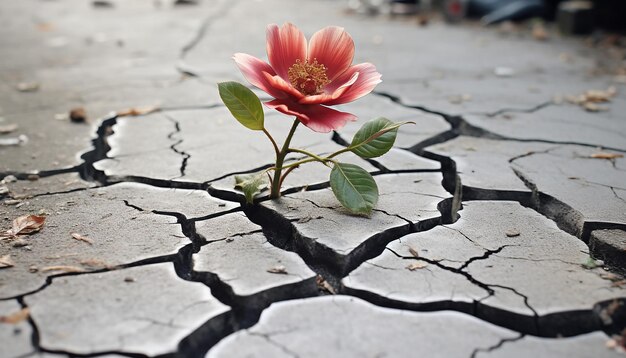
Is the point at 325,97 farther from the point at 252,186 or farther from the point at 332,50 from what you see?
the point at 252,186

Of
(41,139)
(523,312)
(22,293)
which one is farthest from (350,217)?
(41,139)

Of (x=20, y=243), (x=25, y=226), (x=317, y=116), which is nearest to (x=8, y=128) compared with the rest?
(x=25, y=226)

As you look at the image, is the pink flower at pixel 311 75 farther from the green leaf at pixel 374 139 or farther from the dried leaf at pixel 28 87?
the dried leaf at pixel 28 87

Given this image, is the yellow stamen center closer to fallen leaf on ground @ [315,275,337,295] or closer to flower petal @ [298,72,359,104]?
flower petal @ [298,72,359,104]

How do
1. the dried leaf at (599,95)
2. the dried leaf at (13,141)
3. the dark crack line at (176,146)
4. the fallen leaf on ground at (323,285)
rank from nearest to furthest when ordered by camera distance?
the fallen leaf on ground at (323,285) < the dark crack line at (176,146) < the dried leaf at (13,141) < the dried leaf at (599,95)

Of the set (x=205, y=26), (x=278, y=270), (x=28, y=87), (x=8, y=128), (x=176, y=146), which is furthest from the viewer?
(x=205, y=26)

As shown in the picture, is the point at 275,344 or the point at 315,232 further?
the point at 315,232

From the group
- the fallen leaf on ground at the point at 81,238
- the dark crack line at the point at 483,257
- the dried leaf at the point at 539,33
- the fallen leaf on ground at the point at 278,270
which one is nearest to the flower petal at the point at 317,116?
the fallen leaf on ground at the point at 278,270
